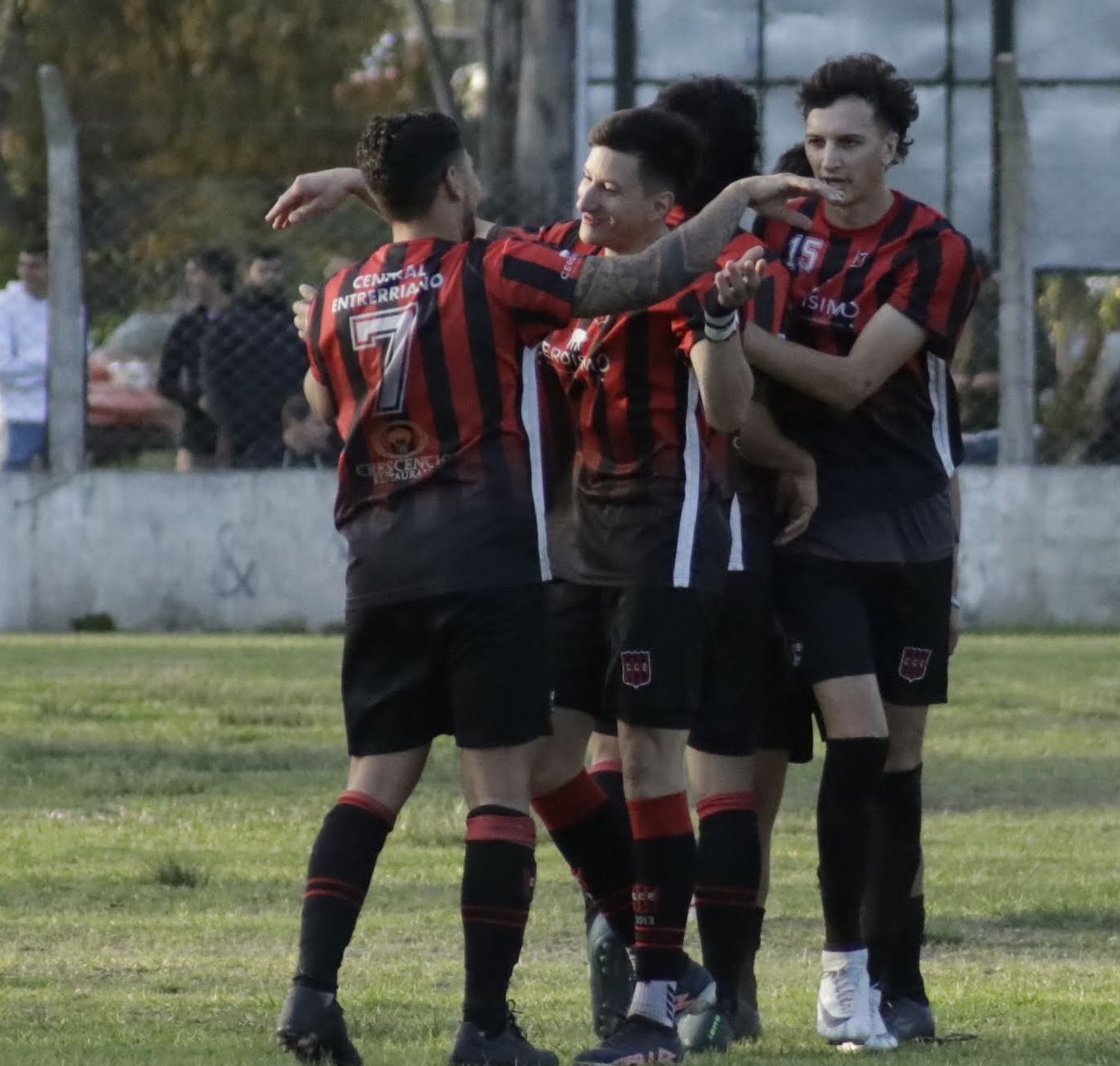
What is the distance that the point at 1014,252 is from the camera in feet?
52.3

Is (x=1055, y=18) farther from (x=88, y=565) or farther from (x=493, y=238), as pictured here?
(x=493, y=238)

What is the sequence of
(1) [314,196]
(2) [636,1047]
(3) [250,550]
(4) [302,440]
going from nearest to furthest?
(2) [636,1047] → (1) [314,196] → (3) [250,550] → (4) [302,440]

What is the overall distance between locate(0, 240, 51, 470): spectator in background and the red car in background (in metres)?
0.26

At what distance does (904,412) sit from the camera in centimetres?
626

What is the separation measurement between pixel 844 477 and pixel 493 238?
967mm

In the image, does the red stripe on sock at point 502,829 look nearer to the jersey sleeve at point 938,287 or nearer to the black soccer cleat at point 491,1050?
the black soccer cleat at point 491,1050

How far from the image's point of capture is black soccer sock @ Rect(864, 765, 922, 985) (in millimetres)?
6355

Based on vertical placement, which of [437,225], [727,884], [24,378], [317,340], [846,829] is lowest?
[727,884]

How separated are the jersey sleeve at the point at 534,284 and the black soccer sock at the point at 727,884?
1197mm

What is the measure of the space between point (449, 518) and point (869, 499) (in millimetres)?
1026

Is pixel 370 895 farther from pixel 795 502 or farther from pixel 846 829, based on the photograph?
pixel 795 502

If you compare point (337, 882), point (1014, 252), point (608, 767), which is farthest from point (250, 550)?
point (337, 882)

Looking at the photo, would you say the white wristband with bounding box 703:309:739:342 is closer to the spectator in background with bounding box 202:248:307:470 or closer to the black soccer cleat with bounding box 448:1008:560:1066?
the black soccer cleat with bounding box 448:1008:560:1066

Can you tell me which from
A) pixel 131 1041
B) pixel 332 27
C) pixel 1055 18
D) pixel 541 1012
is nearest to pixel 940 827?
pixel 541 1012
